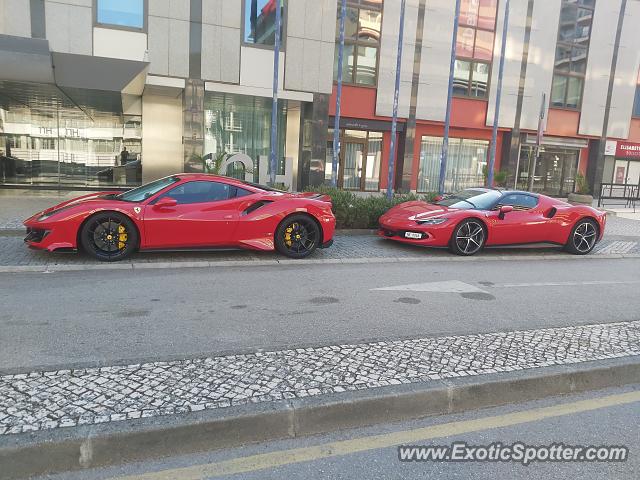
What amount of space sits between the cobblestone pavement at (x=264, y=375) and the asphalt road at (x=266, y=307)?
31 centimetres

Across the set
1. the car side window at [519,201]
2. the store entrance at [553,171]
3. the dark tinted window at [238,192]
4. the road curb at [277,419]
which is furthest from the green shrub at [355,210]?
the store entrance at [553,171]

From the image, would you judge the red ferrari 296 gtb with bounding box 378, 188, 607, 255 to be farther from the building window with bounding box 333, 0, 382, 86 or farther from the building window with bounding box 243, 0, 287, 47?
the building window with bounding box 333, 0, 382, 86

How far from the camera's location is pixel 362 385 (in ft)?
11.6

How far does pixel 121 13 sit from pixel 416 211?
11177 mm

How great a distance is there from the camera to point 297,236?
8.68 metres

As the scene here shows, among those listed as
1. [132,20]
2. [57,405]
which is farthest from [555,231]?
[132,20]

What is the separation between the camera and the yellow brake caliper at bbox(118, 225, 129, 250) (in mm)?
7655

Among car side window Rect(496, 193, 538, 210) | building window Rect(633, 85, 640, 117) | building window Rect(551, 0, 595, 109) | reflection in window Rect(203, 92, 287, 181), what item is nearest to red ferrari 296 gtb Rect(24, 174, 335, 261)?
car side window Rect(496, 193, 538, 210)

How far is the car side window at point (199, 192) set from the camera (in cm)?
799

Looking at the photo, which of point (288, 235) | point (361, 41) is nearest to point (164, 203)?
point (288, 235)

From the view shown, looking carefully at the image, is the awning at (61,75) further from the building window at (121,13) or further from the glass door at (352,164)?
the glass door at (352,164)

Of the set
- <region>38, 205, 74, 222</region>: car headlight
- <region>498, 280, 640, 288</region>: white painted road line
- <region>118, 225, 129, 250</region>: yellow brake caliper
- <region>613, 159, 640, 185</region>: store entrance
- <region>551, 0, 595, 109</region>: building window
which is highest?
<region>551, 0, 595, 109</region>: building window

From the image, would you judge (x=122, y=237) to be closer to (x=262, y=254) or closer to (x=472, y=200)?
(x=262, y=254)

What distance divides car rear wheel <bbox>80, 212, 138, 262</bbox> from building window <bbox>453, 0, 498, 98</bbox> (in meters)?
17.7
